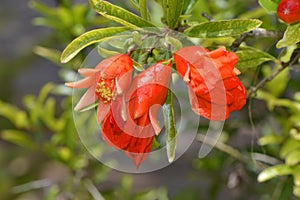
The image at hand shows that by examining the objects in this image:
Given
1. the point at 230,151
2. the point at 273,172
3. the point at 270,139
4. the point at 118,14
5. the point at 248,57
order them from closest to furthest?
the point at 118,14 → the point at 248,57 → the point at 273,172 → the point at 270,139 → the point at 230,151

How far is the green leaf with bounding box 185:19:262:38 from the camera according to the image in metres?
0.75

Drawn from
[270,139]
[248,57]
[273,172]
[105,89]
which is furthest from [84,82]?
[270,139]

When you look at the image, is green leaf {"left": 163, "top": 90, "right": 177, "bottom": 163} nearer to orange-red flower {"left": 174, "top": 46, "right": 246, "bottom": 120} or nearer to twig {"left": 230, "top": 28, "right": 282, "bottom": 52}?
orange-red flower {"left": 174, "top": 46, "right": 246, "bottom": 120}

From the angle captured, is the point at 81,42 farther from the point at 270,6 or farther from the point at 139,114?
the point at 270,6

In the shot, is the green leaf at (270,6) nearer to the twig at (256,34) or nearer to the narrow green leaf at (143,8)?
the twig at (256,34)

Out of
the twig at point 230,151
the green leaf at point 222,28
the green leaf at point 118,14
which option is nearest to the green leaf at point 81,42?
the green leaf at point 118,14

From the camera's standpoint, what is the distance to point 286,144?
119cm

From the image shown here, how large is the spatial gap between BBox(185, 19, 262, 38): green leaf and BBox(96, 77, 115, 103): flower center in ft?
0.54

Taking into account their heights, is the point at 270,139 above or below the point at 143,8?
below

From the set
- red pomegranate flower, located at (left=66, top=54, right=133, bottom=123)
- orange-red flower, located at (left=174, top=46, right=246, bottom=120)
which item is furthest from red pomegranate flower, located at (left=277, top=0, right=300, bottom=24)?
red pomegranate flower, located at (left=66, top=54, right=133, bottom=123)

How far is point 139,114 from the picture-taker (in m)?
0.69

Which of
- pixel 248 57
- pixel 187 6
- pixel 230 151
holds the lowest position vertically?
pixel 230 151

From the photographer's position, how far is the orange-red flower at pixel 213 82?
0.68 metres

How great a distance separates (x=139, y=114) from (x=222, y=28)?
197 millimetres
